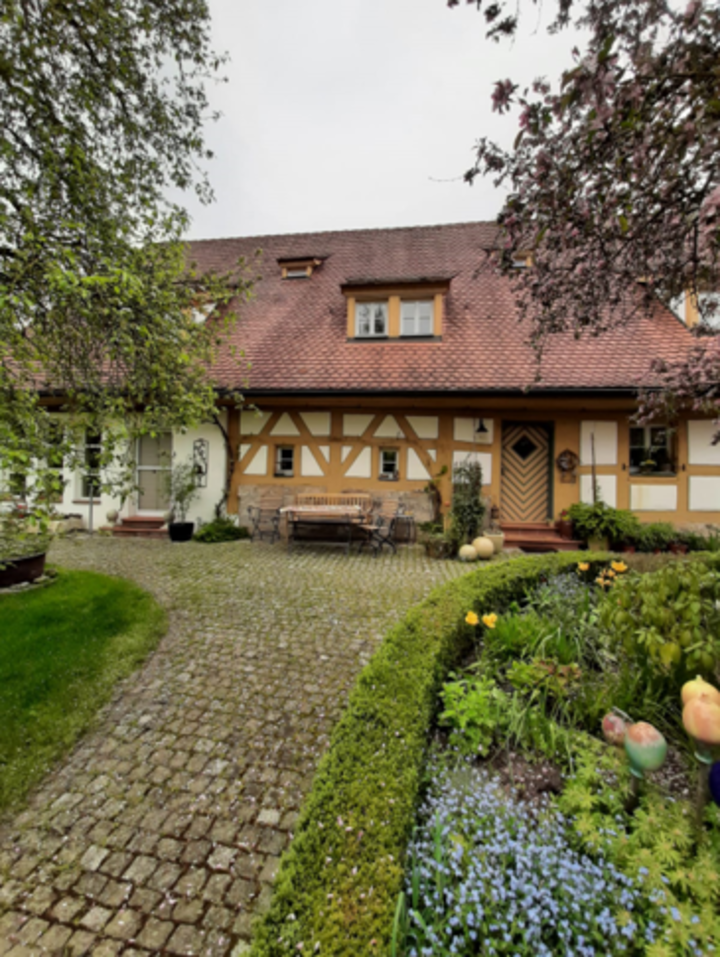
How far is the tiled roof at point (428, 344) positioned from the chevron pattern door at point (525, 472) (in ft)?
4.50

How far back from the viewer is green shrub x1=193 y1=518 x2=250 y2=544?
27.3 ft

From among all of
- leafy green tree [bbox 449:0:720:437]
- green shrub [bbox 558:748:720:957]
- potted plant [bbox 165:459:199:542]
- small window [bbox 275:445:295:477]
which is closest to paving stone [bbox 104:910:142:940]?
green shrub [bbox 558:748:720:957]

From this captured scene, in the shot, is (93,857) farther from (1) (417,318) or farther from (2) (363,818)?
(1) (417,318)

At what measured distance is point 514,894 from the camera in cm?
145

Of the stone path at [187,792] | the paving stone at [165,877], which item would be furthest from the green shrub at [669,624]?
the paving stone at [165,877]

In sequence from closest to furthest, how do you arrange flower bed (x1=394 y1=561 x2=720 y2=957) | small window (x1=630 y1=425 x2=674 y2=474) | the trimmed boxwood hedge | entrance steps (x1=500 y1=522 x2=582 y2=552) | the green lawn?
the trimmed boxwood hedge
flower bed (x1=394 y1=561 x2=720 y2=957)
the green lawn
entrance steps (x1=500 y1=522 x2=582 y2=552)
small window (x1=630 y1=425 x2=674 y2=474)

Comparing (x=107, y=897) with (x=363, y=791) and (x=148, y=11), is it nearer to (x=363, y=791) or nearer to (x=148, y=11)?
(x=363, y=791)

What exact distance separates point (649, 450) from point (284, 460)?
24.8 ft

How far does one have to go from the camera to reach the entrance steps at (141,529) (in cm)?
898

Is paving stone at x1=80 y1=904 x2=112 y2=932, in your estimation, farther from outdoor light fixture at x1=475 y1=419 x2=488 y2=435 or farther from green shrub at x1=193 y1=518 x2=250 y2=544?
outdoor light fixture at x1=475 y1=419 x2=488 y2=435

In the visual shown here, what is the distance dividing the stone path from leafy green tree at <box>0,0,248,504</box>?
188cm

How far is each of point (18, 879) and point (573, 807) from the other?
236 centimetres

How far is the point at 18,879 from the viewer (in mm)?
1735

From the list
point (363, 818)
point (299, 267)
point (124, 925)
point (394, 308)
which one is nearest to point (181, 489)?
point (394, 308)
